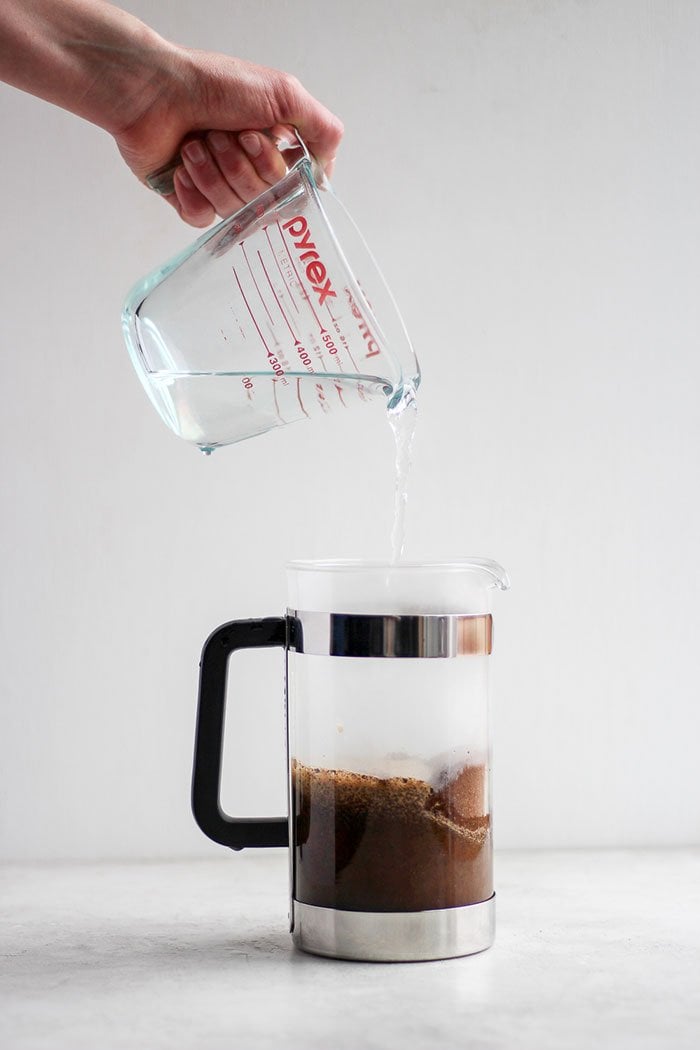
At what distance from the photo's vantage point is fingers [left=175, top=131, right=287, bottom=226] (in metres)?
0.93

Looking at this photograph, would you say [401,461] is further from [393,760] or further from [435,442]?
[393,760]

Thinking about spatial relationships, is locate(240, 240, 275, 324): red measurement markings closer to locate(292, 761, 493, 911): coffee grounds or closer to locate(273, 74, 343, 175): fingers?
locate(273, 74, 343, 175): fingers

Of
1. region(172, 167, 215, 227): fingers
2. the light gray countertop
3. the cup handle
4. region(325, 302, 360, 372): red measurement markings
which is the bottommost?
the light gray countertop

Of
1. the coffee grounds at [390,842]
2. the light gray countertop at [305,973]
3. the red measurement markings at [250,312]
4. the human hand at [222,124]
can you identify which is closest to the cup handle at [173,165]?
the human hand at [222,124]

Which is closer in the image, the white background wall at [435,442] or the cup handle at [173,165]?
the cup handle at [173,165]

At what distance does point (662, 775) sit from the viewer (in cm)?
127

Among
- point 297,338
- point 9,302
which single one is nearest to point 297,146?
point 297,338

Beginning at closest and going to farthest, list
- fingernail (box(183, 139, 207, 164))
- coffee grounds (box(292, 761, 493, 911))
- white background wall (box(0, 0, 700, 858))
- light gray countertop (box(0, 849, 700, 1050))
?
light gray countertop (box(0, 849, 700, 1050)) → coffee grounds (box(292, 761, 493, 911)) → fingernail (box(183, 139, 207, 164)) → white background wall (box(0, 0, 700, 858))

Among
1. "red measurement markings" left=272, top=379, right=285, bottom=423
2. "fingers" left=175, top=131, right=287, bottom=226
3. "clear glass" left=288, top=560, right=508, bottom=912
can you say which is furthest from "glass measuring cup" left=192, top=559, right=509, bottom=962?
"fingers" left=175, top=131, right=287, bottom=226

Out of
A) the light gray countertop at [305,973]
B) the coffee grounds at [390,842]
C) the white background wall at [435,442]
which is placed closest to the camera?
the light gray countertop at [305,973]

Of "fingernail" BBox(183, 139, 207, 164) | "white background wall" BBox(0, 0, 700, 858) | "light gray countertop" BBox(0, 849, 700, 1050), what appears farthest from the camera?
"white background wall" BBox(0, 0, 700, 858)

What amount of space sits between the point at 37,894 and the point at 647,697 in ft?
2.17

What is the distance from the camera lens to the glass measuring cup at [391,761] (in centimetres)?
84

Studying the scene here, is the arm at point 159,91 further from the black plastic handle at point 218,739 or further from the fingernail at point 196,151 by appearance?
the black plastic handle at point 218,739
